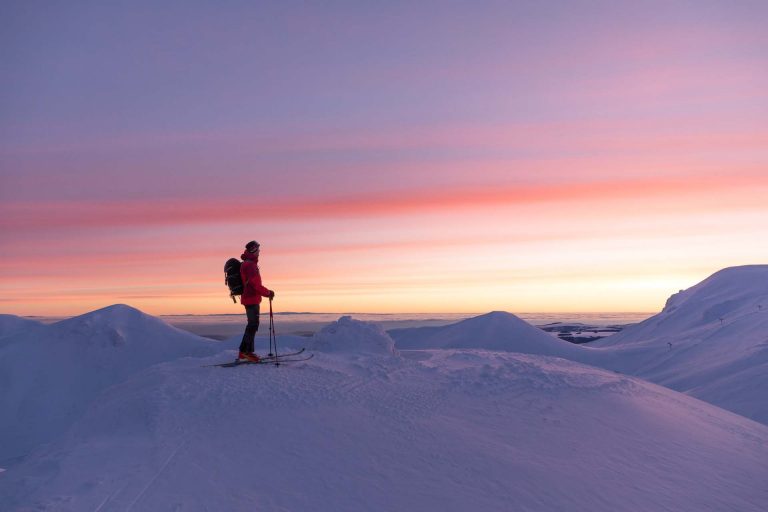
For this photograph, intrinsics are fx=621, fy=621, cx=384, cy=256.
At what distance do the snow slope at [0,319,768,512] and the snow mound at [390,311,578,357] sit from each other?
140 feet

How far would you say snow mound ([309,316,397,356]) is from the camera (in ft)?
55.3

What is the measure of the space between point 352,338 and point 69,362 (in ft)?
127

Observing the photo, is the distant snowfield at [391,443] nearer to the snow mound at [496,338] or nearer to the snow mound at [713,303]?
the snow mound at [713,303]

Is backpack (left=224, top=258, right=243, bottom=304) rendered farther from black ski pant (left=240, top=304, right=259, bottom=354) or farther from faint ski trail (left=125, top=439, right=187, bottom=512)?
faint ski trail (left=125, top=439, right=187, bottom=512)

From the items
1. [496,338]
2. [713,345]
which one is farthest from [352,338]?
[496,338]

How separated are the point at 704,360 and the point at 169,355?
39.9 m

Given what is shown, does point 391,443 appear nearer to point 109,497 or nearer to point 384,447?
point 384,447

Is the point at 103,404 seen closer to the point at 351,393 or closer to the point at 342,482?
the point at 351,393

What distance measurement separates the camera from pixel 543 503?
8.17 meters


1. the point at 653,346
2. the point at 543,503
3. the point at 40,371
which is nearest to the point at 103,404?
the point at 543,503

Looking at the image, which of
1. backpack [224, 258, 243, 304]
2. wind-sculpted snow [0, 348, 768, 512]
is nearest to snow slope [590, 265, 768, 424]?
wind-sculpted snow [0, 348, 768, 512]

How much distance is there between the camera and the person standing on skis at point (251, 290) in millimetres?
13164

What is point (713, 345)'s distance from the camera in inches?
1644

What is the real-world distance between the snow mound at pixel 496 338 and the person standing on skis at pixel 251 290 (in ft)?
143
